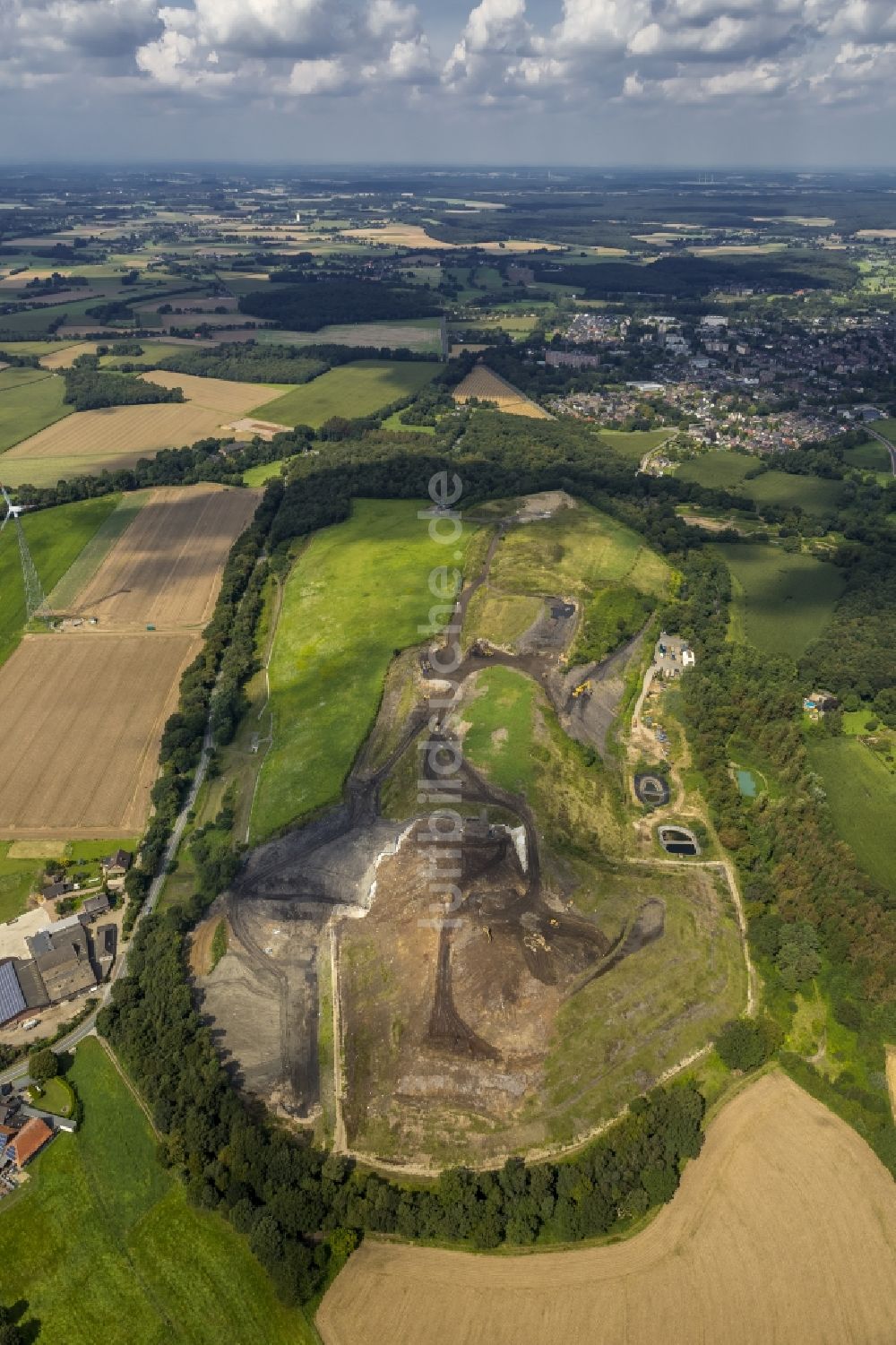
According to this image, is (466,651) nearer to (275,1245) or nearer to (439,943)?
(439,943)

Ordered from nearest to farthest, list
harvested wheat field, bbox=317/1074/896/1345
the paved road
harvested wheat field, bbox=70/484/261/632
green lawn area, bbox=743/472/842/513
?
harvested wheat field, bbox=317/1074/896/1345 < the paved road < harvested wheat field, bbox=70/484/261/632 < green lawn area, bbox=743/472/842/513

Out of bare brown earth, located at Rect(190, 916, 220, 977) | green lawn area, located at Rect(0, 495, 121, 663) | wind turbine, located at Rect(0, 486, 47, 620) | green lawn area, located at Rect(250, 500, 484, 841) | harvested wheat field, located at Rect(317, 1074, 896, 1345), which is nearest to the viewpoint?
harvested wheat field, located at Rect(317, 1074, 896, 1345)

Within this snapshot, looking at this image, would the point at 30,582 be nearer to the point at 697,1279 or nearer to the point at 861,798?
the point at 861,798

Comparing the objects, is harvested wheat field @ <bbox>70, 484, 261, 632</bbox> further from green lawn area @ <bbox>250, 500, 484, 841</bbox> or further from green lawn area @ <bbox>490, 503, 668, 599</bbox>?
green lawn area @ <bbox>490, 503, 668, 599</bbox>

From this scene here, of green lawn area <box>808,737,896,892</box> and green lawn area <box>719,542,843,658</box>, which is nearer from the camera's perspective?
green lawn area <box>808,737,896,892</box>

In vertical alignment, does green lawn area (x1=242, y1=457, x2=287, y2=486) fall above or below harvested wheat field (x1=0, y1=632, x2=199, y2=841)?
above

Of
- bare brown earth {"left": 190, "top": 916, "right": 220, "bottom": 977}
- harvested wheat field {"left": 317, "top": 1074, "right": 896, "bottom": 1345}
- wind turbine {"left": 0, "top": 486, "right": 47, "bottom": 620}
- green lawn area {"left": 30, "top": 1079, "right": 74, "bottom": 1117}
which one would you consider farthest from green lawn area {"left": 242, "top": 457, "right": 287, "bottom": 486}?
harvested wheat field {"left": 317, "top": 1074, "right": 896, "bottom": 1345}

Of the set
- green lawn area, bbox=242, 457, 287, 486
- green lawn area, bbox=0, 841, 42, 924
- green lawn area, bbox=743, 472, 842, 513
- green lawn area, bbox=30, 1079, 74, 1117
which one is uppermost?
green lawn area, bbox=242, 457, 287, 486
